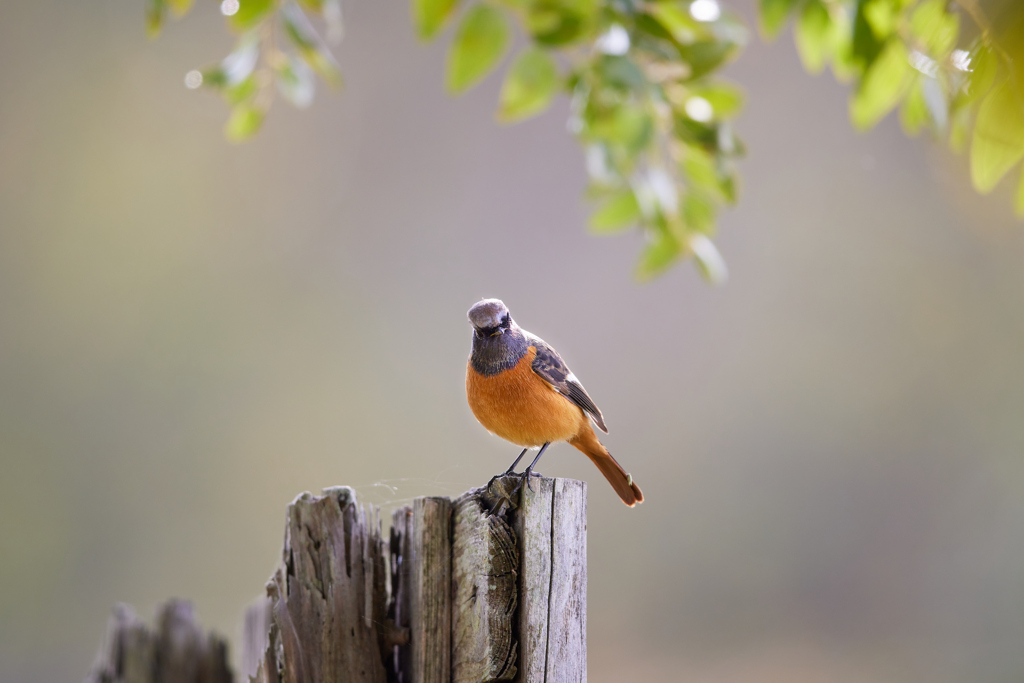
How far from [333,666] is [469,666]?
0.36 m

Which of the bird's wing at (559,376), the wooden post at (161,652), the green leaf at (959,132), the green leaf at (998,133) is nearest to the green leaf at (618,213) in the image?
the bird's wing at (559,376)

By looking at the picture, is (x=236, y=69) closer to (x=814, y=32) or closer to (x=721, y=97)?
(x=721, y=97)

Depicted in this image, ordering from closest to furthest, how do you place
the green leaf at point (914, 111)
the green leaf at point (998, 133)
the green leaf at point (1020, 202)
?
the green leaf at point (998, 133) → the green leaf at point (1020, 202) → the green leaf at point (914, 111)

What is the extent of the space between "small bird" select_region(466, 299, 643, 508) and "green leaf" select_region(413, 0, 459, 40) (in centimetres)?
94

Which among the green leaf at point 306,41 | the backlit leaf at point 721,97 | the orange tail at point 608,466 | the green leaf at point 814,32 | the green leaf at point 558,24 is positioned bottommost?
the orange tail at point 608,466

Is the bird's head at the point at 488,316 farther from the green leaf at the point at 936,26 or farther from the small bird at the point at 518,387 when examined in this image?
the green leaf at the point at 936,26

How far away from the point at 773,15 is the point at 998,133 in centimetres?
94

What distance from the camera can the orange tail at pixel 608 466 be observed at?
8.36 ft

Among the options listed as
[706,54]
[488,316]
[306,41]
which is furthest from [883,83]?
[306,41]

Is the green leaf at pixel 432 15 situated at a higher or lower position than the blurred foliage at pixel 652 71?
lower

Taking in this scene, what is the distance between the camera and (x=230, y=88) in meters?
2.14

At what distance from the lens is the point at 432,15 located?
4.74ft

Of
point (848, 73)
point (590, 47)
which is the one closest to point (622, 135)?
point (590, 47)

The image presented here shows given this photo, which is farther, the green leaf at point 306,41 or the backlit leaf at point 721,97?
the backlit leaf at point 721,97
